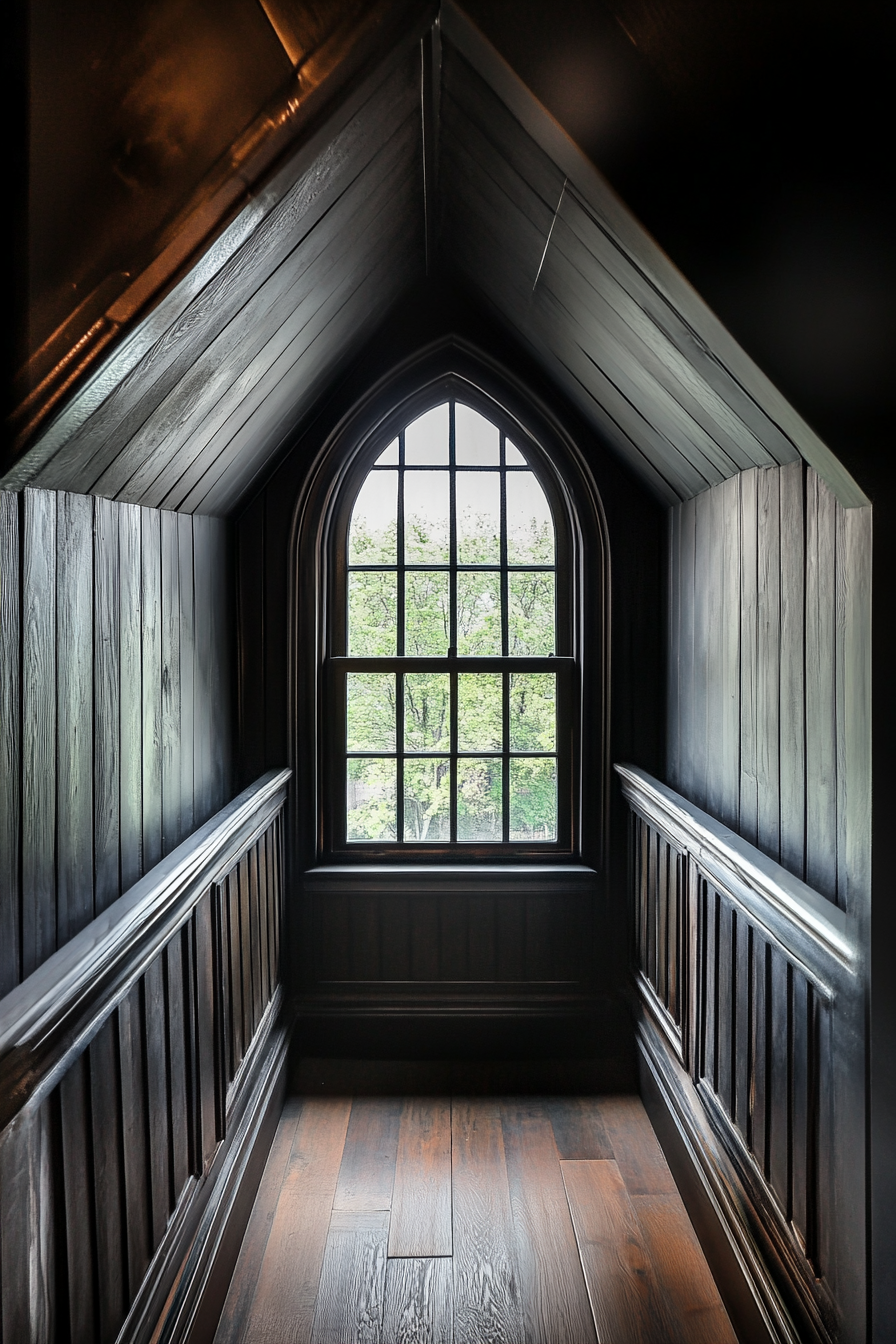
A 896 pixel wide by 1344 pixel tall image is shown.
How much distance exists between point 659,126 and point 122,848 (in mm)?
1565

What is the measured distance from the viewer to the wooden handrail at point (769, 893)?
4.61ft

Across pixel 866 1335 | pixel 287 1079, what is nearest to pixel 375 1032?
pixel 287 1079

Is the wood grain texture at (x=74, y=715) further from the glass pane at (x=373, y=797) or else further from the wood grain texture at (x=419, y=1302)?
the glass pane at (x=373, y=797)

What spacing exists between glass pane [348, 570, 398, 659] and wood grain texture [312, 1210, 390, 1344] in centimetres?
170

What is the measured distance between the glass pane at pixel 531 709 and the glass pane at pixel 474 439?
0.76 m

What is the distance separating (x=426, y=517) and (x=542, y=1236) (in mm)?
2140

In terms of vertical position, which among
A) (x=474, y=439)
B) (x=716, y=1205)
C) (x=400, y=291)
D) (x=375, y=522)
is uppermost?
(x=400, y=291)

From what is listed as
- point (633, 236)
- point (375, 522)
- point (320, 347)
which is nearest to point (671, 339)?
point (633, 236)

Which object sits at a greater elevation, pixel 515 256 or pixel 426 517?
pixel 515 256

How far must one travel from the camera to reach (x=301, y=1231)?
2.12m

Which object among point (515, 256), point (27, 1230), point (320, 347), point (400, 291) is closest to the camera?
point (27, 1230)

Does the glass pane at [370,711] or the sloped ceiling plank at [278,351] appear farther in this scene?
the glass pane at [370,711]

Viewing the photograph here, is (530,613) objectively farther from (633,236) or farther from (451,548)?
(633,236)

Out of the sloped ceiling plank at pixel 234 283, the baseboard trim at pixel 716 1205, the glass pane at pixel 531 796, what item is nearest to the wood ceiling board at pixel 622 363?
the sloped ceiling plank at pixel 234 283
